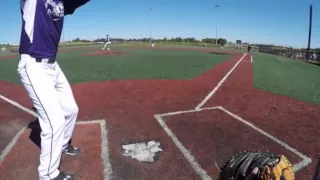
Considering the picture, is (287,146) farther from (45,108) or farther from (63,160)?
(45,108)

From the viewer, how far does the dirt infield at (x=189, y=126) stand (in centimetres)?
373

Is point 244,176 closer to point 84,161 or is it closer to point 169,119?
point 84,161

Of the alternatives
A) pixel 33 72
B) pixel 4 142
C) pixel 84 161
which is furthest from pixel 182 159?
pixel 4 142

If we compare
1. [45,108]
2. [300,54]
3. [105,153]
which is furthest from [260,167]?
[300,54]

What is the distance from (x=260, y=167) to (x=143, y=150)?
1.93 meters

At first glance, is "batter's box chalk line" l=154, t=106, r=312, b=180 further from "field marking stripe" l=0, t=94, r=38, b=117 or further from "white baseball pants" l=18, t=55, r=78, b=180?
"field marking stripe" l=0, t=94, r=38, b=117

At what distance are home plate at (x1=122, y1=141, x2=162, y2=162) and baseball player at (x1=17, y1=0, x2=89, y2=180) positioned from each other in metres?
1.15

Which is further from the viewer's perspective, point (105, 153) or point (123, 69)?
point (123, 69)

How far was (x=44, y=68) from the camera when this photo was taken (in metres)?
3.12

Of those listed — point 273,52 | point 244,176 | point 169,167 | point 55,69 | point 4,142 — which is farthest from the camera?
point 273,52

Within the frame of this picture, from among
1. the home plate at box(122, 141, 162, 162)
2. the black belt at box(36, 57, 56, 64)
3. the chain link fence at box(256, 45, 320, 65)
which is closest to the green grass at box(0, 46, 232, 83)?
the home plate at box(122, 141, 162, 162)

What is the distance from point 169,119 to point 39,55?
317 cm

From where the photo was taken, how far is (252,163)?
119 inches

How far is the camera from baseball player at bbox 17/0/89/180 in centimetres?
298
